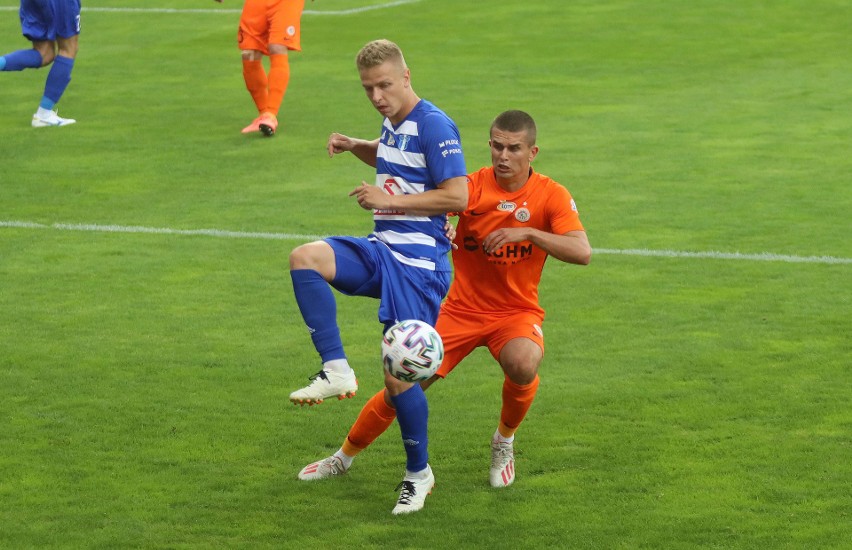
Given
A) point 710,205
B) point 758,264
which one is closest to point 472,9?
point 710,205

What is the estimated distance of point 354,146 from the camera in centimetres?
673

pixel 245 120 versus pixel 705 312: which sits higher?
pixel 705 312

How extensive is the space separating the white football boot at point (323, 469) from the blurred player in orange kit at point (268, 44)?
8197mm

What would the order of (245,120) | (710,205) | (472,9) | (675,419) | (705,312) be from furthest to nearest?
1. (472,9)
2. (245,120)
3. (710,205)
4. (705,312)
5. (675,419)

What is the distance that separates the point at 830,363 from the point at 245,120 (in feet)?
28.4

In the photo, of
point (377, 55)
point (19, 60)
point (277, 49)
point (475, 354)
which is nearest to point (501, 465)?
point (377, 55)

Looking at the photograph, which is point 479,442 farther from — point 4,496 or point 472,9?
point 472,9

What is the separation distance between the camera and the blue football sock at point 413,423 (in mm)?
6168

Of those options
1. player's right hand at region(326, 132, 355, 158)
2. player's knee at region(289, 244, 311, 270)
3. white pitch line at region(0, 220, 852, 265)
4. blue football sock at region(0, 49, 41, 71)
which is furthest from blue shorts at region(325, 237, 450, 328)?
blue football sock at region(0, 49, 41, 71)

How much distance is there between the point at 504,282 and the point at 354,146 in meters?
0.95

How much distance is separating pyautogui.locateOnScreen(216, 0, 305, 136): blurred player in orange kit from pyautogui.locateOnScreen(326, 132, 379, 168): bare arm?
25.4ft

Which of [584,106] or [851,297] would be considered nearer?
[851,297]

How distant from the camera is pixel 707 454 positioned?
22.3 ft

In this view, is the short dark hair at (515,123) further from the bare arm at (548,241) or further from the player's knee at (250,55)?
the player's knee at (250,55)
